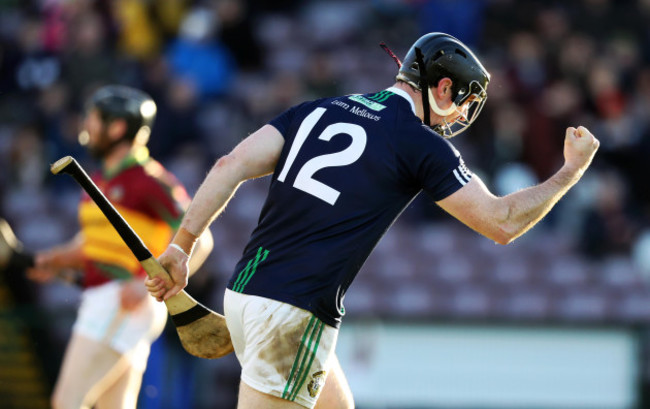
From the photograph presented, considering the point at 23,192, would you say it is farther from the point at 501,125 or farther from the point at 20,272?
the point at 501,125

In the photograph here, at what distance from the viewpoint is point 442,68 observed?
16.9ft

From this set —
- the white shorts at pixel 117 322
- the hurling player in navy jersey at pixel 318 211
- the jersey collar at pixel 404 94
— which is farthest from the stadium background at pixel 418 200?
the jersey collar at pixel 404 94

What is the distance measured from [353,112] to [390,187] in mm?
392

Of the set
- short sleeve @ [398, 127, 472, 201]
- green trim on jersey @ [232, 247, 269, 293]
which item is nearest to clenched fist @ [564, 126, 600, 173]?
short sleeve @ [398, 127, 472, 201]

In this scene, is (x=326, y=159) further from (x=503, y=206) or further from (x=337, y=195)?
(x=503, y=206)

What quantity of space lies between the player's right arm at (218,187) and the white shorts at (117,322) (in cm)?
205

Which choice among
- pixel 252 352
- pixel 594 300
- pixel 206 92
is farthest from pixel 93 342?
pixel 206 92

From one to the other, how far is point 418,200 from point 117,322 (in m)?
6.34

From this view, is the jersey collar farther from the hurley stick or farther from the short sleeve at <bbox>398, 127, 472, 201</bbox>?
the hurley stick

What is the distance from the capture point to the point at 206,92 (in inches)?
581

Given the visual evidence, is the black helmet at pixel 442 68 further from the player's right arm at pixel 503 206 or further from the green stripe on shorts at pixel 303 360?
the green stripe on shorts at pixel 303 360

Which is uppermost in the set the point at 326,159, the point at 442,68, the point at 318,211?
the point at 442,68

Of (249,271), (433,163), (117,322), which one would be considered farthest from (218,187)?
(117,322)

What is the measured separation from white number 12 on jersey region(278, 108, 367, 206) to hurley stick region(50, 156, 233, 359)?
717 millimetres
